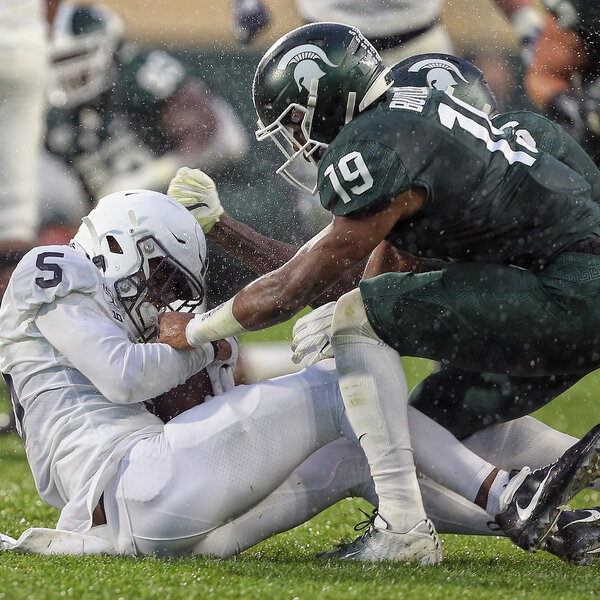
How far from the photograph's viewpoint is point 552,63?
725cm

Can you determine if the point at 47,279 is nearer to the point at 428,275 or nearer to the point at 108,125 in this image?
the point at 428,275

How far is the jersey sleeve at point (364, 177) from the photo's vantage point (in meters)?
2.59

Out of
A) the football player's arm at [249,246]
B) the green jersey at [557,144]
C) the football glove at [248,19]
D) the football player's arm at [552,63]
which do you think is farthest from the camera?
the football glove at [248,19]

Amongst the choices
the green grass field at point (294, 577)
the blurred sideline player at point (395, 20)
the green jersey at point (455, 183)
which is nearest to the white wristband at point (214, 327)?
the green jersey at point (455, 183)

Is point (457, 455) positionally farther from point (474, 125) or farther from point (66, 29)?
point (66, 29)

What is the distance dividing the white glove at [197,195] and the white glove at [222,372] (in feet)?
2.12

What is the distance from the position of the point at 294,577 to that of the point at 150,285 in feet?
Answer: 3.19

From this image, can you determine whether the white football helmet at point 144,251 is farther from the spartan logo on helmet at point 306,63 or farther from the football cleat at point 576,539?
the football cleat at point 576,539

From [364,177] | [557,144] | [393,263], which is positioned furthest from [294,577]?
[557,144]

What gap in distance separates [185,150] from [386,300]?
15.6 feet

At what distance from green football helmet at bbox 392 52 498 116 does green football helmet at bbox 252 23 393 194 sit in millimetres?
552

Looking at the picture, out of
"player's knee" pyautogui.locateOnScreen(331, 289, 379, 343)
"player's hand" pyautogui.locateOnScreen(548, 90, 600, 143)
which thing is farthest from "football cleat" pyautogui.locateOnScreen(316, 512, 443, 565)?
"player's hand" pyautogui.locateOnScreen(548, 90, 600, 143)

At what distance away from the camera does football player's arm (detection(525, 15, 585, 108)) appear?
7.09 metres

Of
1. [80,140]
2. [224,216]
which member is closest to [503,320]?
[224,216]
